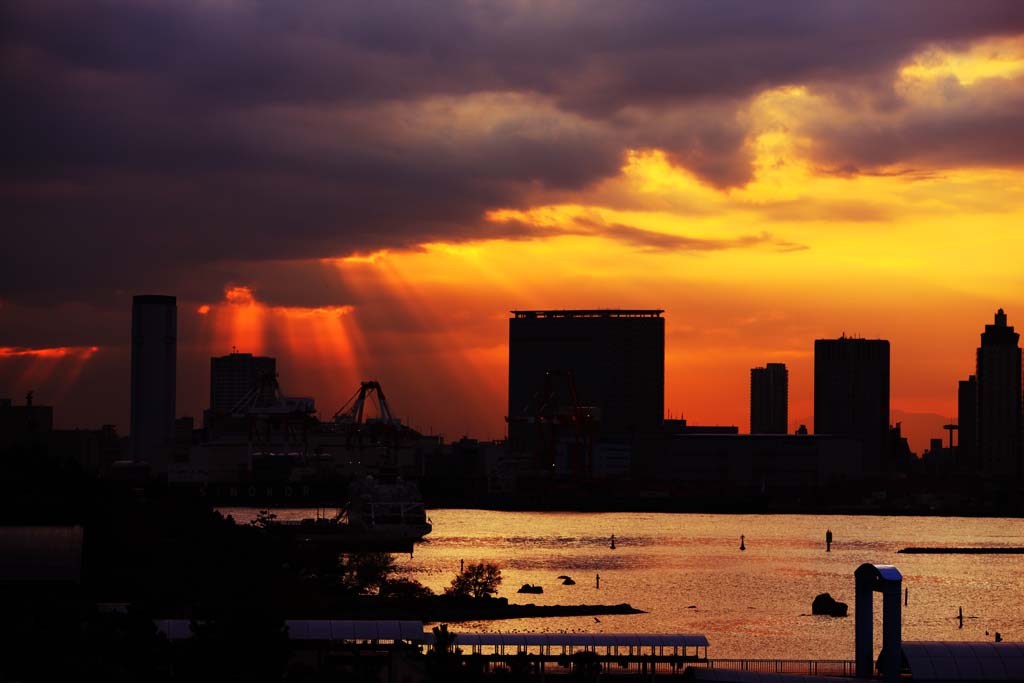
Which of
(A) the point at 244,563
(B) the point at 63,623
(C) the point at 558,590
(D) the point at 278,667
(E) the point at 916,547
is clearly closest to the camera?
(D) the point at 278,667

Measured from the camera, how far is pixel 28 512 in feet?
198

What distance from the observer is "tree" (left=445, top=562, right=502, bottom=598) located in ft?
301

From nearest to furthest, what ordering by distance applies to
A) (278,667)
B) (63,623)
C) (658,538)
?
1. (278,667)
2. (63,623)
3. (658,538)

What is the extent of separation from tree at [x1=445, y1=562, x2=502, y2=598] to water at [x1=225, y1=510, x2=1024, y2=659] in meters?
3.32

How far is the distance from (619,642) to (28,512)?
88.7ft

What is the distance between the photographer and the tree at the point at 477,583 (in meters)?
91.9

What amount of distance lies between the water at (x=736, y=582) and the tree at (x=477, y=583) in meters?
3.32

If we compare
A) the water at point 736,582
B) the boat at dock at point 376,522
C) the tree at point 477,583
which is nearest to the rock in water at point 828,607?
the water at point 736,582

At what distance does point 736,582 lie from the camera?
4594 inches

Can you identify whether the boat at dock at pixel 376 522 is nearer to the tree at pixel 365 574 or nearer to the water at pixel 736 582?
the water at pixel 736 582

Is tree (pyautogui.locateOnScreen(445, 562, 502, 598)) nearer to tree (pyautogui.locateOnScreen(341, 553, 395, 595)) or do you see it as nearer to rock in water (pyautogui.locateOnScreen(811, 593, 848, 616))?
tree (pyautogui.locateOnScreen(341, 553, 395, 595))

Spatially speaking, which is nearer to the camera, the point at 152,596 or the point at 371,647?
the point at 371,647

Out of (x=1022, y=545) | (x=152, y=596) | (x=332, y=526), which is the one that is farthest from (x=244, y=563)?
(x=1022, y=545)

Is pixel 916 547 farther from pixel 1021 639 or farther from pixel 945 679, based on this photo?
pixel 945 679
